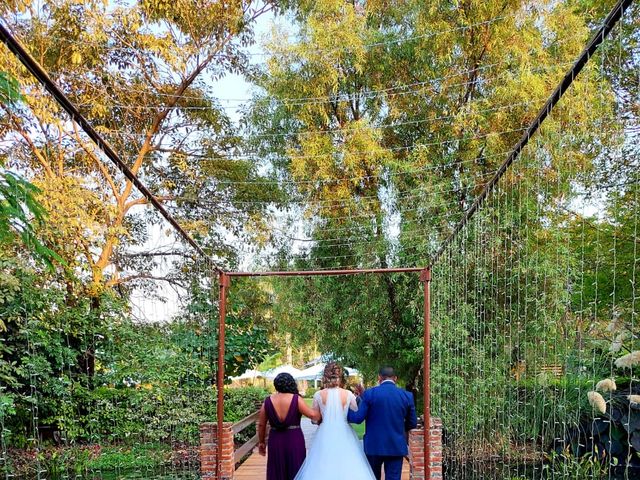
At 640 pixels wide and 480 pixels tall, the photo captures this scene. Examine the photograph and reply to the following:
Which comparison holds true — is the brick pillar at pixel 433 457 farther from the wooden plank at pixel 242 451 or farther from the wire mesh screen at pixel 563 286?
the wooden plank at pixel 242 451

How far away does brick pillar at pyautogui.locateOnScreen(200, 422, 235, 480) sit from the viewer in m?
6.23

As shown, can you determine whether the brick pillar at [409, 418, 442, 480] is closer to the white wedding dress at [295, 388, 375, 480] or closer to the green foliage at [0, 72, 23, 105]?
the white wedding dress at [295, 388, 375, 480]

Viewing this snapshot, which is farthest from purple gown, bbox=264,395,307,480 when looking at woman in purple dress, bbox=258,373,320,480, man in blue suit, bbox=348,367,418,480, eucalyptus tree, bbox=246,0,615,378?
eucalyptus tree, bbox=246,0,615,378

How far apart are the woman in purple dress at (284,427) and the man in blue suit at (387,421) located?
0.54 meters

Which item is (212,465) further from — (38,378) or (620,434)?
(620,434)

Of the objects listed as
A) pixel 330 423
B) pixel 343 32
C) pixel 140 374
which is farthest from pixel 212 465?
pixel 343 32

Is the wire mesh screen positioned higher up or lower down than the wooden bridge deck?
higher up

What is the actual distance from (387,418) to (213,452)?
2.29 metres

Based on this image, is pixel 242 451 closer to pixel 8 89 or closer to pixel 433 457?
pixel 433 457

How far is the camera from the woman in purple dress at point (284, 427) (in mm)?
4543

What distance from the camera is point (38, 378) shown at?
28.8 feet

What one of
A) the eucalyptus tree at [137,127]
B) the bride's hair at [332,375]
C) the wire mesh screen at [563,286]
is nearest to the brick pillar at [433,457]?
the wire mesh screen at [563,286]

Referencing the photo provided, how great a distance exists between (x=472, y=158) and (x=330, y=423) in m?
5.91

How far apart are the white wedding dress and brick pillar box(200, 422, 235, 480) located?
128cm
